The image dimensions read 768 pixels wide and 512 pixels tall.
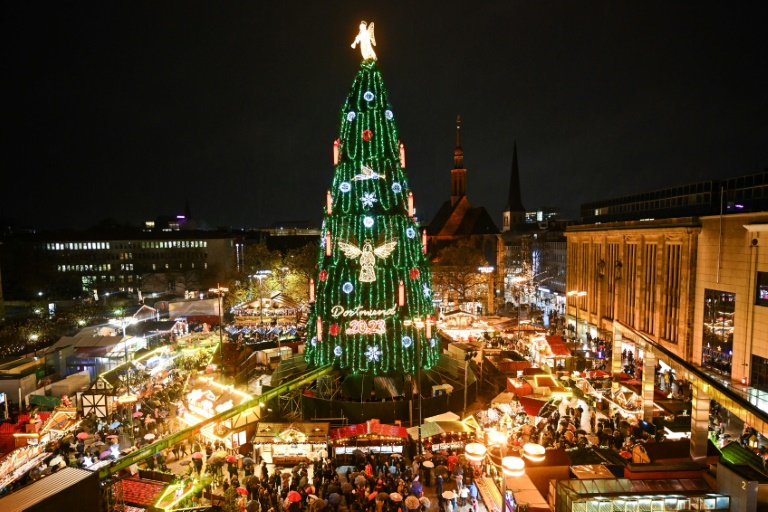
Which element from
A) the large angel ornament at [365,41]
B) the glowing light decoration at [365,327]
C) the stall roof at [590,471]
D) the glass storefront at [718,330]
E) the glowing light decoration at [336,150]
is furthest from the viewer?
the glowing light decoration at [336,150]

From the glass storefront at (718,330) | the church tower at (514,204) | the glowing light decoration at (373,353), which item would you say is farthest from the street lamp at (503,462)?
the church tower at (514,204)

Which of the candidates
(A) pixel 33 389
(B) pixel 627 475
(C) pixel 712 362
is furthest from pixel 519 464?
(A) pixel 33 389

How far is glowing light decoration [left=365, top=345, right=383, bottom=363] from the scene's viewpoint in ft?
69.8

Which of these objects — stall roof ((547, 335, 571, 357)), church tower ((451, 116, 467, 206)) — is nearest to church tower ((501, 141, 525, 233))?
church tower ((451, 116, 467, 206))

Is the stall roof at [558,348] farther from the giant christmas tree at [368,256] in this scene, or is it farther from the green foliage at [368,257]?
the green foliage at [368,257]

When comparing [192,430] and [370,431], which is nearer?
[192,430]

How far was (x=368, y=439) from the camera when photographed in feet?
53.3

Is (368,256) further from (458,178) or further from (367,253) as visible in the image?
(458,178)

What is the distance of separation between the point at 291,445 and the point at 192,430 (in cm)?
350

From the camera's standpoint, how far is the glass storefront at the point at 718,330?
71.0ft

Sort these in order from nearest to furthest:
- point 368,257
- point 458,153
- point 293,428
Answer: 1. point 293,428
2. point 368,257
3. point 458,153

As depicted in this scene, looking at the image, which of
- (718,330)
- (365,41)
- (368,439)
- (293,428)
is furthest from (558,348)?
(365,41)

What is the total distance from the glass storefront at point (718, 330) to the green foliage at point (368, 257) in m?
14.6

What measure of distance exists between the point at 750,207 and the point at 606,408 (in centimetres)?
1203
